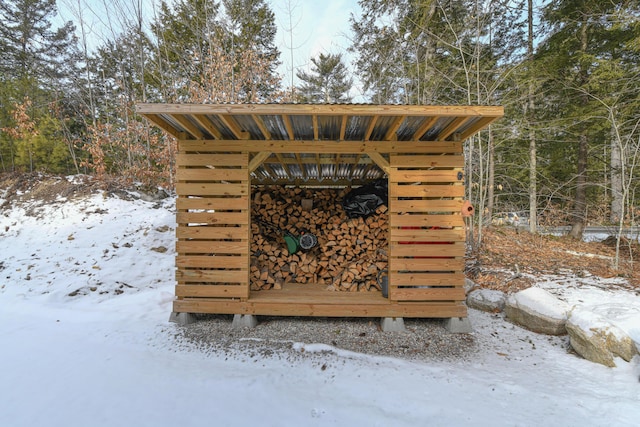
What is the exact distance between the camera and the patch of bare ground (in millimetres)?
4547

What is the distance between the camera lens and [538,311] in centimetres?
309

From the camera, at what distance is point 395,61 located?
26.7 feet

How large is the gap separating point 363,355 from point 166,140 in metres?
7.56

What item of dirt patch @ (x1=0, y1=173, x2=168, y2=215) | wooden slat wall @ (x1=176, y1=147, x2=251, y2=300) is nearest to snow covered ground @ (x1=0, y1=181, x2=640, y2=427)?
wooden slat wall @ (x1=176, y1=147, x2=251, y2=300)

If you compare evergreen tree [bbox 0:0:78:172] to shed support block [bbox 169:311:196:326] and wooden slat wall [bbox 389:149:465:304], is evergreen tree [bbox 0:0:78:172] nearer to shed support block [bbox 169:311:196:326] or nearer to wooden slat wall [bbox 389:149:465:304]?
shed support block [bbox 169:311:196:326]

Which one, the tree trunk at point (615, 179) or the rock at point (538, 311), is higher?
the tree trunk at point (615, 179)

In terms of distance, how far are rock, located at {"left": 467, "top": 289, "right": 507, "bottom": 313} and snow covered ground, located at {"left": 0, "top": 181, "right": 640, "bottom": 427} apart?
163 mm

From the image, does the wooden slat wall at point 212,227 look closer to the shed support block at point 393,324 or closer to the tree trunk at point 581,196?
the shed support block at point 393,324

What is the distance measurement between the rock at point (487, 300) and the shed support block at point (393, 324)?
4.59 feet

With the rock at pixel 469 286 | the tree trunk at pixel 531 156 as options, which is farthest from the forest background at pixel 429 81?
the rock at pixel 469 286

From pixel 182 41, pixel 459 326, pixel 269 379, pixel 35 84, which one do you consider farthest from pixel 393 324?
pixel 35 84

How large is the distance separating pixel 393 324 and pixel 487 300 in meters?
1.57

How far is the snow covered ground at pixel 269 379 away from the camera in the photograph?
1865 millimetres

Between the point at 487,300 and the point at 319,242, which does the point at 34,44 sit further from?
the point at 487,300
